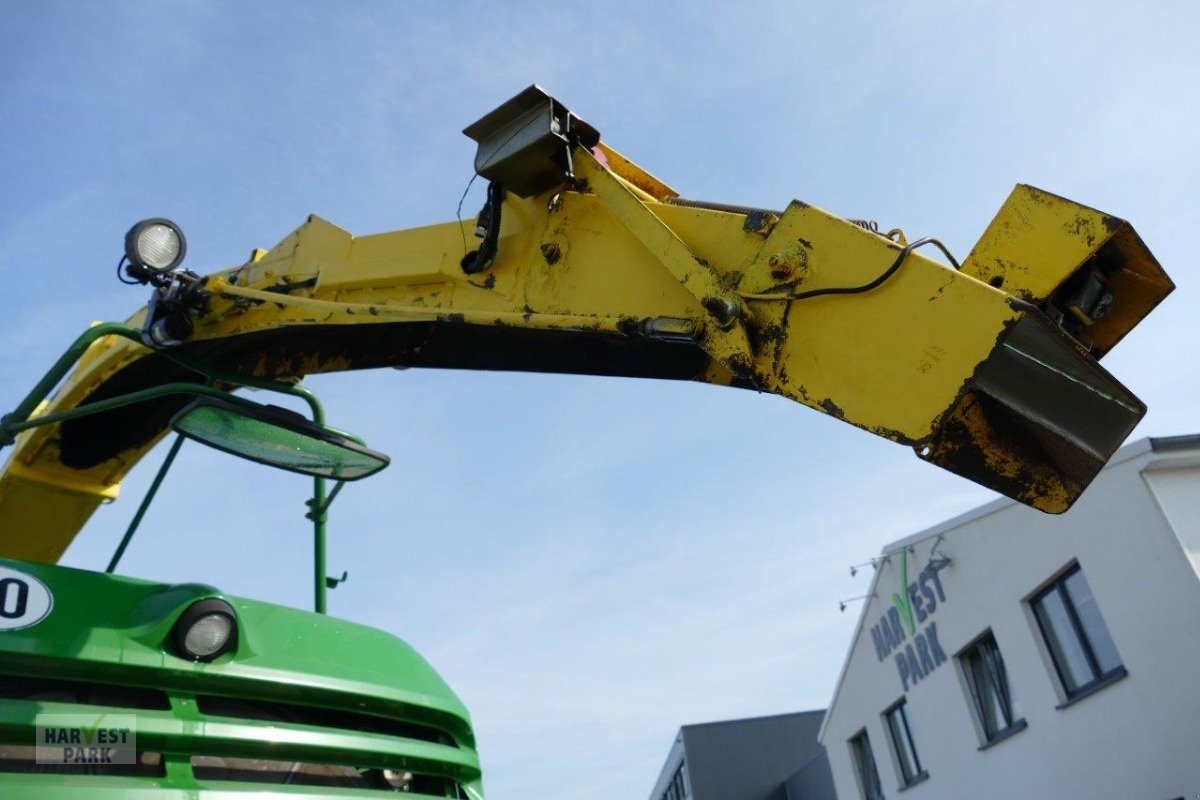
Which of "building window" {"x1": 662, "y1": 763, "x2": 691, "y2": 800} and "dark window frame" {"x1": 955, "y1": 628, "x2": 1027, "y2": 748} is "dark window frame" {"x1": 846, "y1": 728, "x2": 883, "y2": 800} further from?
"building window" {"x1": 662, "y1": 763, "x2": 691, "y2": 800}

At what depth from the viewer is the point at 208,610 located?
9.24 ft

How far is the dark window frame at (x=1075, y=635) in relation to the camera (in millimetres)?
10945

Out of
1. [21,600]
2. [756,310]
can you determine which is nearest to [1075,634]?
[756,310]

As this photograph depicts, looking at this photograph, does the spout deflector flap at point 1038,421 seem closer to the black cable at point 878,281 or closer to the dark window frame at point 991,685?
the black cable at point 878,281

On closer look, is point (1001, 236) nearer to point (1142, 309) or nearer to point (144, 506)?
point (1142, 309)

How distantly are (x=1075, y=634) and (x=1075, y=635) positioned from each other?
11mm

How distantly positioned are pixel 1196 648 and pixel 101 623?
996 centimetres

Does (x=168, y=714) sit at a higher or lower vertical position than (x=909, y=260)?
lower

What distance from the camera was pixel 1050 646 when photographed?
39.4ft

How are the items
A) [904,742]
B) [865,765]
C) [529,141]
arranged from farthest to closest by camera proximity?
1. [865,765]
2. [904,742]
3. [529,141]

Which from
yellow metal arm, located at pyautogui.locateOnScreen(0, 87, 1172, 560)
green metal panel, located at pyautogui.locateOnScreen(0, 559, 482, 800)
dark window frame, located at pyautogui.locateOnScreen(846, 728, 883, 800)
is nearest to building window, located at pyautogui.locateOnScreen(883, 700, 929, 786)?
dark window frame, located at pyautogui.locateOnScreen(846, 728, 883, 800)

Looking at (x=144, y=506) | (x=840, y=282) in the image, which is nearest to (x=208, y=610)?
(x=144, y=506)

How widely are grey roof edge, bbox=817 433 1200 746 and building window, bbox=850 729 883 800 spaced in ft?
2.40

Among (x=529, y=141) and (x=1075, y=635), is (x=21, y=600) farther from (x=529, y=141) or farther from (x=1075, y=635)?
(x=1075, y=635)
